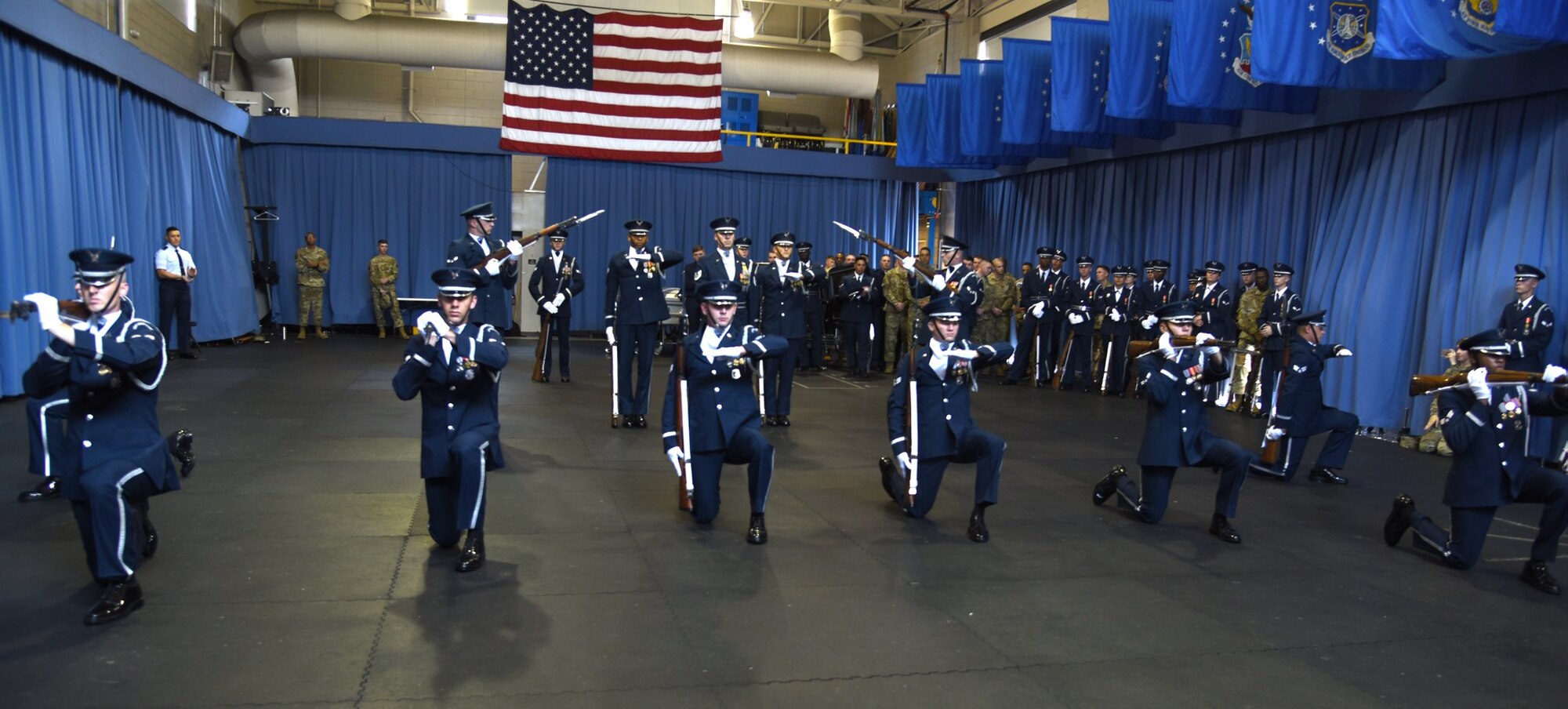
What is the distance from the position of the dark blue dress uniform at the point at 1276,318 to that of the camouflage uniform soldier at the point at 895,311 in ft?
17.1

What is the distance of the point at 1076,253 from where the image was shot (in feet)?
56.0

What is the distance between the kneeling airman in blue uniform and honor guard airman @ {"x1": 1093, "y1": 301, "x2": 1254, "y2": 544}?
7.76ft

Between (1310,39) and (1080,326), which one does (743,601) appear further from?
(1080,326)

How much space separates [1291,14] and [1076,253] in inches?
310

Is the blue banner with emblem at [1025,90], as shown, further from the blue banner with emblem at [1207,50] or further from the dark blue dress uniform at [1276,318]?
the dark blue dress uniform at [1276,318]

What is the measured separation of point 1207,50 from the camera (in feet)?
34.9

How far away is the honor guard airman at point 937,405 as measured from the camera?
6102 mm

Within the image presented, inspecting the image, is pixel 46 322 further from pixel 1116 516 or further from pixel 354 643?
pixel 1116 516

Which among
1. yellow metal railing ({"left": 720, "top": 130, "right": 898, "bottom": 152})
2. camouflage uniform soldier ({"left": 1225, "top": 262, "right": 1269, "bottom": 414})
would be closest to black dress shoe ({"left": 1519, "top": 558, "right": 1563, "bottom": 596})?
camouflage uniform soldier ({"left": 1225, "top": 262, "right": 1269, "bottom": 414})

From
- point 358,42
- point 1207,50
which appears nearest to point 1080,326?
point 1207,50

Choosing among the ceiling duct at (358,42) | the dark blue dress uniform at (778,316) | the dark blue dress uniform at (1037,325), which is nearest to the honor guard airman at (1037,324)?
the dark blue dress uniform at (1037,325)

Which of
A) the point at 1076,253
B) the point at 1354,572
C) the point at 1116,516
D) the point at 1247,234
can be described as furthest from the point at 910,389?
the point at 1076,253

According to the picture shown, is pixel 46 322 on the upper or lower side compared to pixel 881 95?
lower

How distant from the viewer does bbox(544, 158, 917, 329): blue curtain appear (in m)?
20.2
